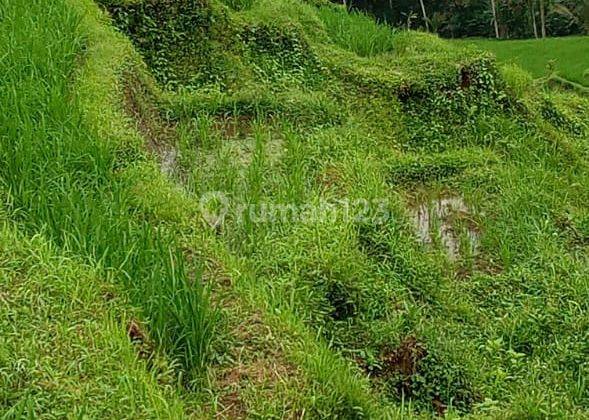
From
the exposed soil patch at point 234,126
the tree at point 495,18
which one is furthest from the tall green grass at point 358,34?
the tree at point 495,18

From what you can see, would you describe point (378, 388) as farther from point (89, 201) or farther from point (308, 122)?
point (308, 122)

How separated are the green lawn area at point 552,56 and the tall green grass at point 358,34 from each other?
1.84 m

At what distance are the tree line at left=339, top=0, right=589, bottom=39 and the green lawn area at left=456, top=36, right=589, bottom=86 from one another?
8.58 ft

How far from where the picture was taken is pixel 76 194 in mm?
2521

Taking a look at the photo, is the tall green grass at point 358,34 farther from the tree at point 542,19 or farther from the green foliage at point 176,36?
the tree at point 542,19

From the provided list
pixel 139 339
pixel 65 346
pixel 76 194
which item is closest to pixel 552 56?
pixel 76 194

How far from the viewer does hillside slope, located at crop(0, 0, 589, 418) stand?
2.08m

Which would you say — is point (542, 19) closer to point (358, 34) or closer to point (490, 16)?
point (490, 16)

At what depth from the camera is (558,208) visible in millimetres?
4332

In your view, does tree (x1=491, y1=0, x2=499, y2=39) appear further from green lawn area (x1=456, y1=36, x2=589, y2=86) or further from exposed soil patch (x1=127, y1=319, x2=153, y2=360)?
exposed soil patch (x1=127, y1=319, x2=153, y2=360)

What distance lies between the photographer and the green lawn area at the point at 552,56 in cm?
880

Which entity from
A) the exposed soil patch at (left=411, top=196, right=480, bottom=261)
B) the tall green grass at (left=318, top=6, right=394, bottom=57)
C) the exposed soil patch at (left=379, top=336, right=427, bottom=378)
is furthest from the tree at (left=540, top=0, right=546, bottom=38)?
the exposed soil patch at (left=379, top=336, right=427, bottom=378)

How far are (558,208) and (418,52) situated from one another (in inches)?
116

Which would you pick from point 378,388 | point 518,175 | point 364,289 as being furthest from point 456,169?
point 378,388
